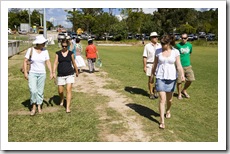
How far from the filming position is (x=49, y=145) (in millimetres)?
4555

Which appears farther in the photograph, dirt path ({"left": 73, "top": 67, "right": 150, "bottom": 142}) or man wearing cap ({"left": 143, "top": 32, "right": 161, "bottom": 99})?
man wearing cap ({"left": 143, "top": 32, "right": 161, "bottom": 99})

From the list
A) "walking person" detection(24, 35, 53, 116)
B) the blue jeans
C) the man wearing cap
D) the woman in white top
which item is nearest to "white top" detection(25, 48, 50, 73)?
"walking person" detection(24, 35, 53, 116)

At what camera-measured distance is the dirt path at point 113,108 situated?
4.84 metres

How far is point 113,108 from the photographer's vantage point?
256 inches

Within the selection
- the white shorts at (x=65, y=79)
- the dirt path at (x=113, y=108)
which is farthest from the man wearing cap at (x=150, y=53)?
the white shorts at (x=65, y=79)

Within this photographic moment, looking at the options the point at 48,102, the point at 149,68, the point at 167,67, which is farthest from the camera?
the point at 149,68

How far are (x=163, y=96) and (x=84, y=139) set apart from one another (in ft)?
5.59

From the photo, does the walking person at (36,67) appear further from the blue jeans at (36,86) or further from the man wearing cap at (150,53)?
the man wearing cap at (150,53)

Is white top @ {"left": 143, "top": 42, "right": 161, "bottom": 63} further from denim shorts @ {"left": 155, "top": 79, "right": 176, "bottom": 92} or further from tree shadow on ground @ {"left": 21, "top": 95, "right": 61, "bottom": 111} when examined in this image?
tree shadow on ground @ {"left": 21, "top": 95, "right": 61, "bottom": 111}

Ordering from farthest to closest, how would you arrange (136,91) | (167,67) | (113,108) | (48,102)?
(136,91) < (48,102) < (113,108) < (167,67)

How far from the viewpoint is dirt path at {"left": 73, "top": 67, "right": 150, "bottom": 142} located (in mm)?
4836

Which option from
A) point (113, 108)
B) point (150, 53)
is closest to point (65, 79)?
point (113, 108)

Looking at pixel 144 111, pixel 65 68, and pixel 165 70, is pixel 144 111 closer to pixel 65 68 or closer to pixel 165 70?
pixel 165 70

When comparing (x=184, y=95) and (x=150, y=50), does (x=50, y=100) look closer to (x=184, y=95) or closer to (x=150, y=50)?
(x=150, y=50)
